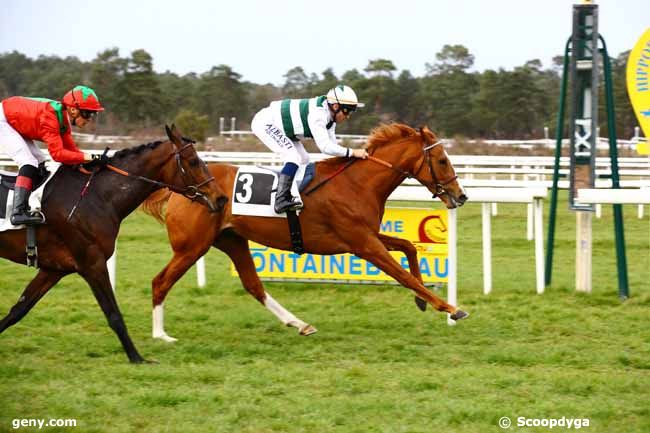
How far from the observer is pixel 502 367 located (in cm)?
593

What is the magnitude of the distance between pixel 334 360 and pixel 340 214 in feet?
4.06

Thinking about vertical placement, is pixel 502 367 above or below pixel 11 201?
below

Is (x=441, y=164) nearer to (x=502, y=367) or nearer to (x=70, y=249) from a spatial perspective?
(x=502, y=367)

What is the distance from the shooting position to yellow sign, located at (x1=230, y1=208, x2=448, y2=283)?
27.2ft

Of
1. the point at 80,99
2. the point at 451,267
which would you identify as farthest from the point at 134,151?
the point at 451,267

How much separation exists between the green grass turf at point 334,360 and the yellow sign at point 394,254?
223 mm

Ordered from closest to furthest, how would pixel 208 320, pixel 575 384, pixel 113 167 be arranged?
pixel 575 384 < pixel 113 167 < pixel 208 320

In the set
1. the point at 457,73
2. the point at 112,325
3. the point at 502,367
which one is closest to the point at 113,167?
the point at 112,325

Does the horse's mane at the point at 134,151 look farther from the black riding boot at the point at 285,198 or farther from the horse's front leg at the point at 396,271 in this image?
the horse's front leg at the point at 396,271

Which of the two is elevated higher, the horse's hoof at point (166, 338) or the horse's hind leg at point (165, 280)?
the horse's hind leg at point (165, 280)

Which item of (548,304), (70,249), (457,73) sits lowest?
(548,304)

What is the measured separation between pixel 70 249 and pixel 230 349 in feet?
4.30

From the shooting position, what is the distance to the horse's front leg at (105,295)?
6.05m
